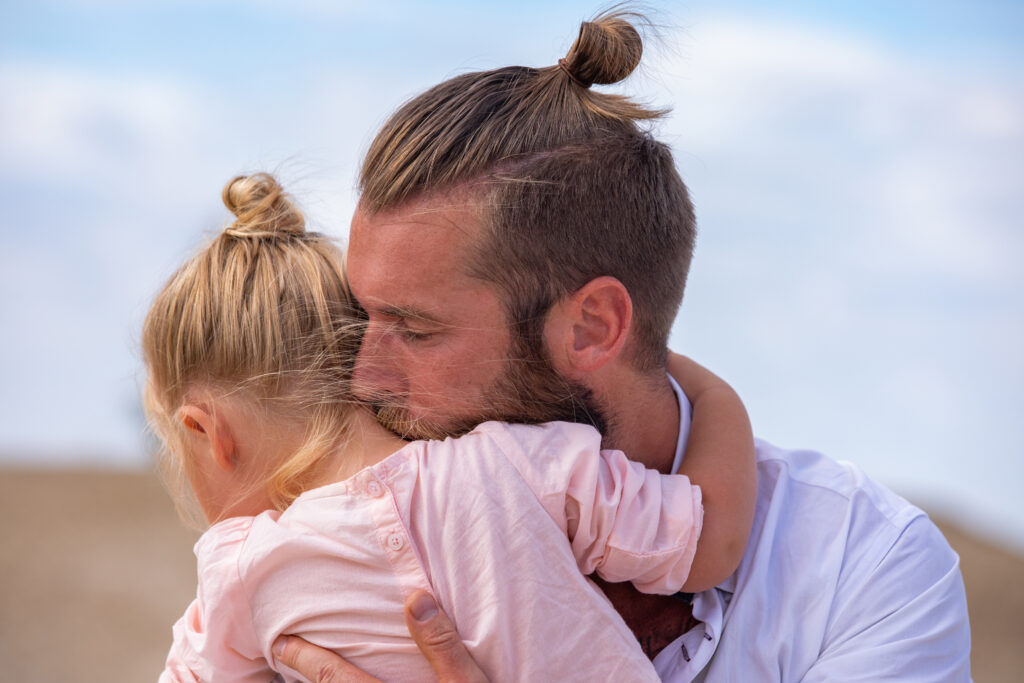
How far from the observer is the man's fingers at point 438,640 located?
199 centimetres

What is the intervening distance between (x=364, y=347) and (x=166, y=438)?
555 mm

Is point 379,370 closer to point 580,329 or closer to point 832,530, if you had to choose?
point 580,329

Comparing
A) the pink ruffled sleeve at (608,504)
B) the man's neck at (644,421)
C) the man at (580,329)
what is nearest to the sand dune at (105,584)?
the man's neck at (644,421)

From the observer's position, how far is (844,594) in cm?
244

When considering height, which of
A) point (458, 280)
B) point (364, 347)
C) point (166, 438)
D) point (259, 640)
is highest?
point (458, 280)

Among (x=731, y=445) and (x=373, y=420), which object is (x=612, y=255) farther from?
(x=373, y=420)

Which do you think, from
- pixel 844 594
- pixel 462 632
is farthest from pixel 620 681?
pixel 844 594

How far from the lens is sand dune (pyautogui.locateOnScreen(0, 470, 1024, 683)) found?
11.2 m

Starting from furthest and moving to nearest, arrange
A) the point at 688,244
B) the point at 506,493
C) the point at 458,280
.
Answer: the point at 688,244
the point at 458,280
the point at 506,493

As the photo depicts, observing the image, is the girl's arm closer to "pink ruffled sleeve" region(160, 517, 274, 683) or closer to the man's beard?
the man's beard

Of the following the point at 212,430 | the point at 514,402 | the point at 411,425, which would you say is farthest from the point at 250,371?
the point at 514,402

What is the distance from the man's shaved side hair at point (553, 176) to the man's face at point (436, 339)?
46 millimetres

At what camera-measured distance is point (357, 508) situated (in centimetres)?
206

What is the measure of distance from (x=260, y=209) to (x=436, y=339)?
26.0 inches
